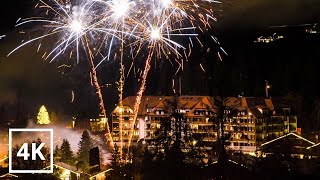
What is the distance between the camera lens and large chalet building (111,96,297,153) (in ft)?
28.0

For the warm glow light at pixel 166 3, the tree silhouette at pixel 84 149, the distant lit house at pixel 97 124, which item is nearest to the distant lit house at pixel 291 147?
the tree silhouette at pixel 84 149

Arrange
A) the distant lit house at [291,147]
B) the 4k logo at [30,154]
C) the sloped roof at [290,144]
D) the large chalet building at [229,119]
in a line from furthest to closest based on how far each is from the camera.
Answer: the large chalet building at [229,119], the sloped roof at [290,144], the distant lit house at [291,147], the 4k logo at [30,154]

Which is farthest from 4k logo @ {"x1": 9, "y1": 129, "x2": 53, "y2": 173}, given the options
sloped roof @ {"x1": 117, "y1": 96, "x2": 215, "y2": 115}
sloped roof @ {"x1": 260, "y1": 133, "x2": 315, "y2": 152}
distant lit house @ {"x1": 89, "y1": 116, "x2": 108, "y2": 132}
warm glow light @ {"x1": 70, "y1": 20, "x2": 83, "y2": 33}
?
distant lit house @ {"x1": 89, "y1": 116, "x2": 108, "y2": 132}

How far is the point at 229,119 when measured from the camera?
809 centimetres

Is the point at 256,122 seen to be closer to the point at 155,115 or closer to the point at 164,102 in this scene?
the point at 164,102

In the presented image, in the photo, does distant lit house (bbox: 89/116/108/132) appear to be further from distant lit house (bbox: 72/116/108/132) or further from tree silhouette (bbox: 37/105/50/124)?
tree silhouette (bbox: 37/105/50/124)

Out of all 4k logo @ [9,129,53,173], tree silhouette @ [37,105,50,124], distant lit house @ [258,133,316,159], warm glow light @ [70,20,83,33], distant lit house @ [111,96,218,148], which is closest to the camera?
4k logo @ [9,129,53,173]

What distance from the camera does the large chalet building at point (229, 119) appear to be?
855cm

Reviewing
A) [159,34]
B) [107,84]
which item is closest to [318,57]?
[107,84]

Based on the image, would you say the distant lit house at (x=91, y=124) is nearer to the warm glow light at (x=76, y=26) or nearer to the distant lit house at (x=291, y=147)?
the distant lit house at (x=291, y=147)

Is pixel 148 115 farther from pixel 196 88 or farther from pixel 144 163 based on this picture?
pixel 144 163

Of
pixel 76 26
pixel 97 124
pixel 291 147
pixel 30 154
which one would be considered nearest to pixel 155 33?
pixel 76 26

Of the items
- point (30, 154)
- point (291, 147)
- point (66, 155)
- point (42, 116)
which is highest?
point (42, 116)

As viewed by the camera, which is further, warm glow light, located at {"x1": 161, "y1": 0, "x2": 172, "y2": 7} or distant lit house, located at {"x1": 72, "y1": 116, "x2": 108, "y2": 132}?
distant lit house, located at {"x1": 72, "y1": 116, "x2": 108, "y2": 132}
